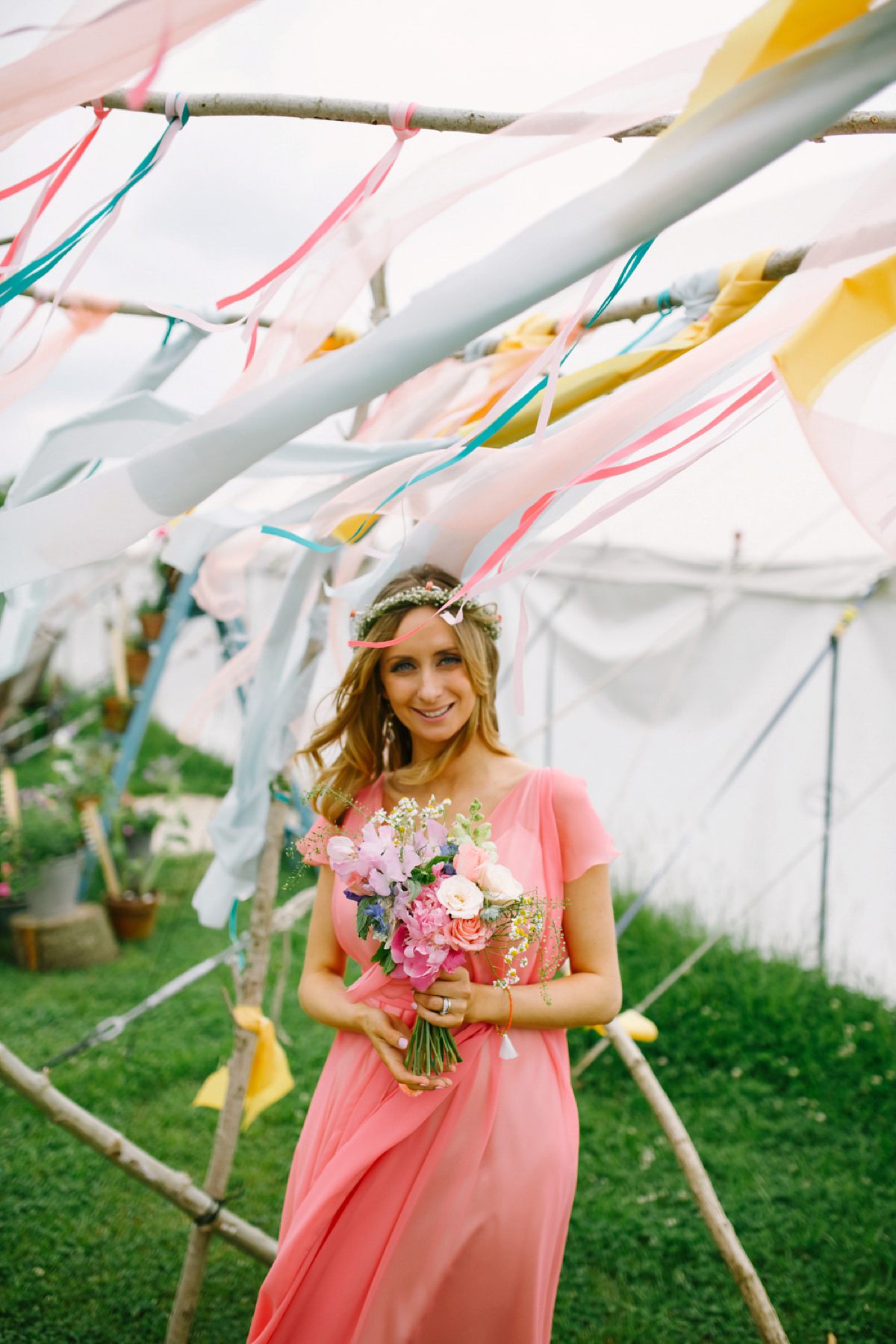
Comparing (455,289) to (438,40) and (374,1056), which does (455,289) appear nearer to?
(438,40)

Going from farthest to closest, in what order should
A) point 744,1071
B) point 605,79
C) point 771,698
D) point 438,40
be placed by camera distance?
point 771,698 < point 744,1071 < point 438,40 < point 605,79

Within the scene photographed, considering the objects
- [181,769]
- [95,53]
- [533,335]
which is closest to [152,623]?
[181,769]

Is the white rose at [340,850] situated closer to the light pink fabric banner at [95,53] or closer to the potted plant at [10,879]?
the light pink fabric banner at [95,53]

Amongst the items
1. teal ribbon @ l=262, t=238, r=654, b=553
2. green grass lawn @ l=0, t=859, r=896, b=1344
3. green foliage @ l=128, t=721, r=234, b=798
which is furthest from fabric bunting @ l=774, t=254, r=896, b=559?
green foliage @ l=128, t=721, r=234, b=798

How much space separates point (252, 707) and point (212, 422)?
1566 mm

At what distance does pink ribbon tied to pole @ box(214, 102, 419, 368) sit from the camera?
4.85 ft

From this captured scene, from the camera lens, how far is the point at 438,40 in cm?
201

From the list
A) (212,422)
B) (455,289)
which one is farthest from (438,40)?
(212,422)

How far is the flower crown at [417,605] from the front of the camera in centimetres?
195

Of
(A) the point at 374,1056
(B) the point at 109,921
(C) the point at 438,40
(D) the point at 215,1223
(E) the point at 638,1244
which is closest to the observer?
(A) the point at 374,1056

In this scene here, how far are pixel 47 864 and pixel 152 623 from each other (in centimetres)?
604

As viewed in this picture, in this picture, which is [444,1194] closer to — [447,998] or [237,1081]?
[447,998]

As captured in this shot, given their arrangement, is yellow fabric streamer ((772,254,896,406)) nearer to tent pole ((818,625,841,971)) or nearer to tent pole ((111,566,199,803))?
tent pole ((818,625,841,971))

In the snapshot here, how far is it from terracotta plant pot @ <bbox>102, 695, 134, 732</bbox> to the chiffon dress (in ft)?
30.8
